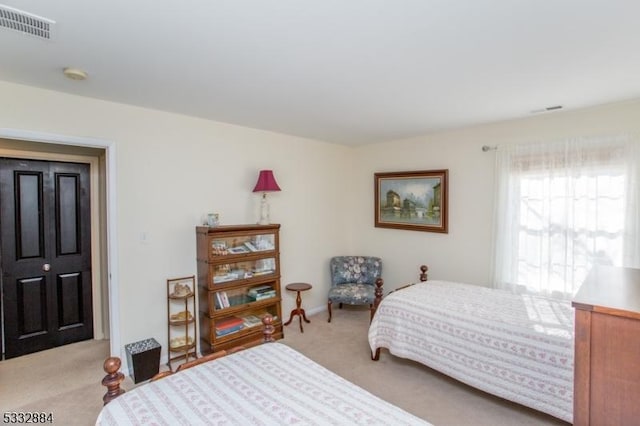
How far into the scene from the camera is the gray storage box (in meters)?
2.80

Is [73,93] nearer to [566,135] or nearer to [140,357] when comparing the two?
[140,357]

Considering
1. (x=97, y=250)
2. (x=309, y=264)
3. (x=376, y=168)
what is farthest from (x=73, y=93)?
(x=376, y=168)

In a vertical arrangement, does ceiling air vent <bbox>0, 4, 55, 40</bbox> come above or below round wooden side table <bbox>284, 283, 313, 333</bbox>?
above

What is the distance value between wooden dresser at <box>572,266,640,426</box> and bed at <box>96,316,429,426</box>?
64 cm

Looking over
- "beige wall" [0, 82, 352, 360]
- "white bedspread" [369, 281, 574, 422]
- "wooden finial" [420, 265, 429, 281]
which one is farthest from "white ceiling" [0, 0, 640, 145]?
"wooden finial" [420, 265, 429, 281]

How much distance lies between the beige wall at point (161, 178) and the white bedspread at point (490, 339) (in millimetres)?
1846

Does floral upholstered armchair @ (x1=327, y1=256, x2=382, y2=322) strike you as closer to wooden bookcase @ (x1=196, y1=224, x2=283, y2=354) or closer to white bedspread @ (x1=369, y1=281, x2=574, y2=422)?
wooden bookcase @ (x1=196, y1=224, x2=283, y2=354)

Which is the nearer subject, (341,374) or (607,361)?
(607,361)

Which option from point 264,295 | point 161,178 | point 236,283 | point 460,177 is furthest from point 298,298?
point 460,177

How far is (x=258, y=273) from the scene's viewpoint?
3770 millimetres

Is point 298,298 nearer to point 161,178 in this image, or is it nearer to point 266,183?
point 266,183

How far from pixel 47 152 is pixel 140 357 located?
2.47 m

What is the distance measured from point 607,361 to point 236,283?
3.05 meters

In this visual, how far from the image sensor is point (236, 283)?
3.50 m
